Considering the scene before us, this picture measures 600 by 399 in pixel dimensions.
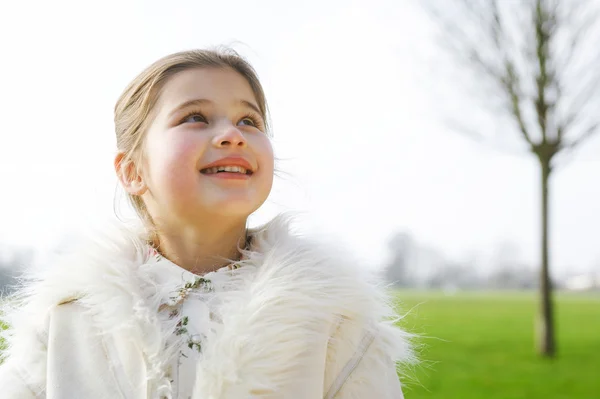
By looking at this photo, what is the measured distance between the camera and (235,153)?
152 cm

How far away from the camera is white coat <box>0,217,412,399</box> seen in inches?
54.5

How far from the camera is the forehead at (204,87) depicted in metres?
1.58

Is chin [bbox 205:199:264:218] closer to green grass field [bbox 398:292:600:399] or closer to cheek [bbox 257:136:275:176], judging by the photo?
cheek [bbox 257:136:275:176]

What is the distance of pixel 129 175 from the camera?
173 cm

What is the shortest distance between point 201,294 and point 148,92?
20.7 inches

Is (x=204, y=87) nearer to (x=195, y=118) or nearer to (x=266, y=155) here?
(x=195, y=118)

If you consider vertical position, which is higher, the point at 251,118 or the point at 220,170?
the point at 251,118

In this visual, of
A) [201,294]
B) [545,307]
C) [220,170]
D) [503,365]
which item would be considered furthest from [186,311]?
[545,307]

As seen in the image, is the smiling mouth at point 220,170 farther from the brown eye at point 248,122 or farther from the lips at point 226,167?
the brown eye at point 248,122

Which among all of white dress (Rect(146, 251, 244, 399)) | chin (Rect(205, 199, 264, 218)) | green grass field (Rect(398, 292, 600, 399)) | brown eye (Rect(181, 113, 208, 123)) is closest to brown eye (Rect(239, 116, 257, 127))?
brown eye (Rect(181, 113, 208, 123))

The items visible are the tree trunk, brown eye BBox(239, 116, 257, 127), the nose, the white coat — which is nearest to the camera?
the white coat

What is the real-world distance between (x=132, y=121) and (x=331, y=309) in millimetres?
713

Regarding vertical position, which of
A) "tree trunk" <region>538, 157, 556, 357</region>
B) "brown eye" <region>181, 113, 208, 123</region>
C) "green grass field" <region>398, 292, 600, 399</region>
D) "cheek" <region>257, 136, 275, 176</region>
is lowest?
"green grass field" <region>398, 292, 600, 399</region>

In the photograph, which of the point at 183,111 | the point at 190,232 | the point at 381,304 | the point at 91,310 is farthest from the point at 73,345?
the point at 381,304
